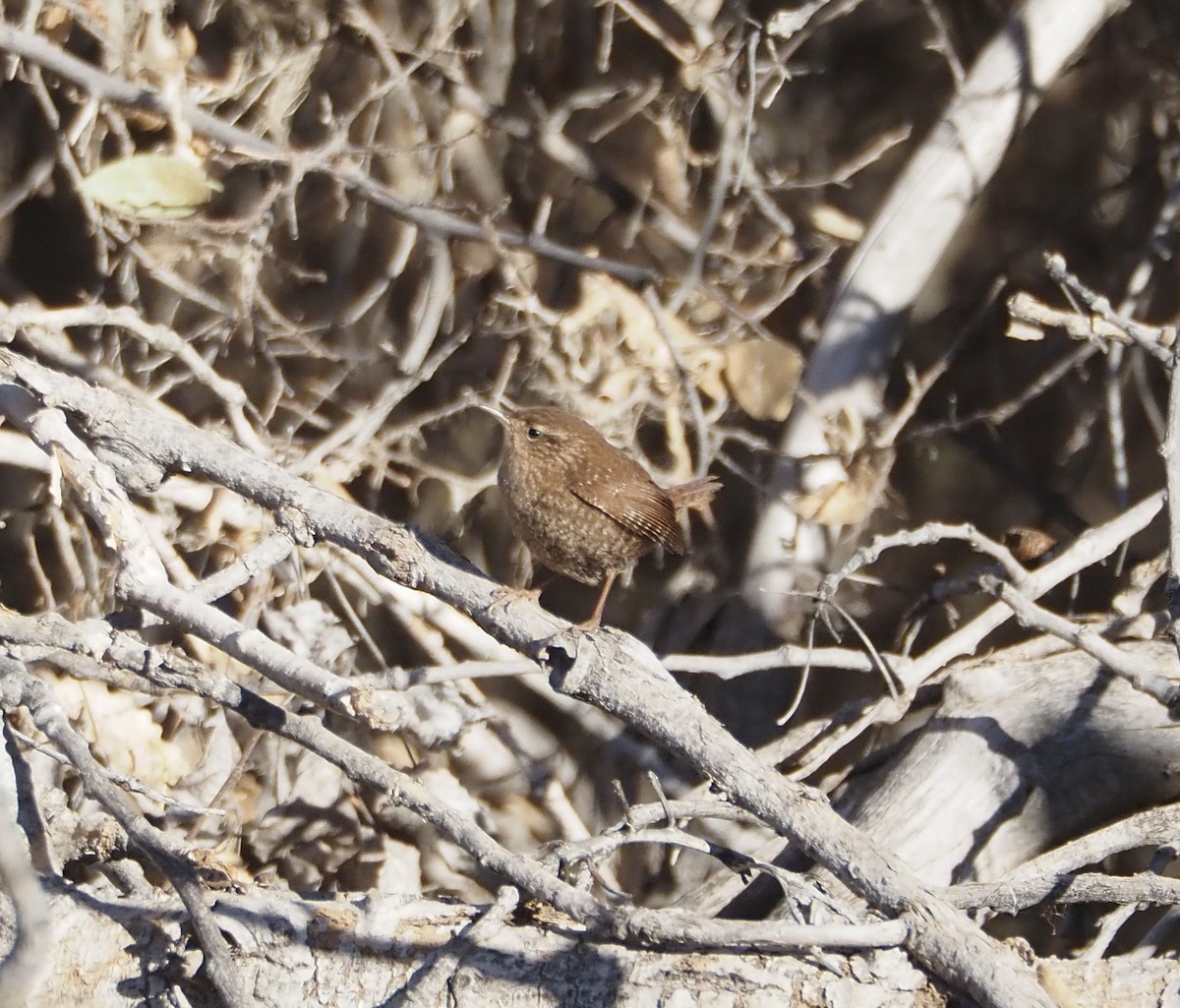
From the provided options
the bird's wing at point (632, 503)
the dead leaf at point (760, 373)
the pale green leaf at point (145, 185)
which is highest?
the pale green leaf at point (145, 185)

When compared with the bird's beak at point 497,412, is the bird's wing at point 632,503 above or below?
below

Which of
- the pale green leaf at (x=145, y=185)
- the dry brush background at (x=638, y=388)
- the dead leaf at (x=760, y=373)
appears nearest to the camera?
→ the pale green leaf at (x=145, y=185)

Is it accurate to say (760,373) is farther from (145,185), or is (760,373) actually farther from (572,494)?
(145,185)

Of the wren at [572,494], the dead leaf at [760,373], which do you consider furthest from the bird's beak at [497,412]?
the dead leaf at [760,373]

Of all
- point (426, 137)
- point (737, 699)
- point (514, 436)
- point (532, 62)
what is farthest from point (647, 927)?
point (532, 62)

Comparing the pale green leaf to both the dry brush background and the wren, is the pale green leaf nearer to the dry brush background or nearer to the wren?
the dry brush background

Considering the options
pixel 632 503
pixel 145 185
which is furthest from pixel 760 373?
pixel 145 185

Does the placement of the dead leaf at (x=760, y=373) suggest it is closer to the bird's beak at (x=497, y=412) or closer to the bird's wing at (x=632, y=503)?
the bird's wing at (x=632, y=503)
